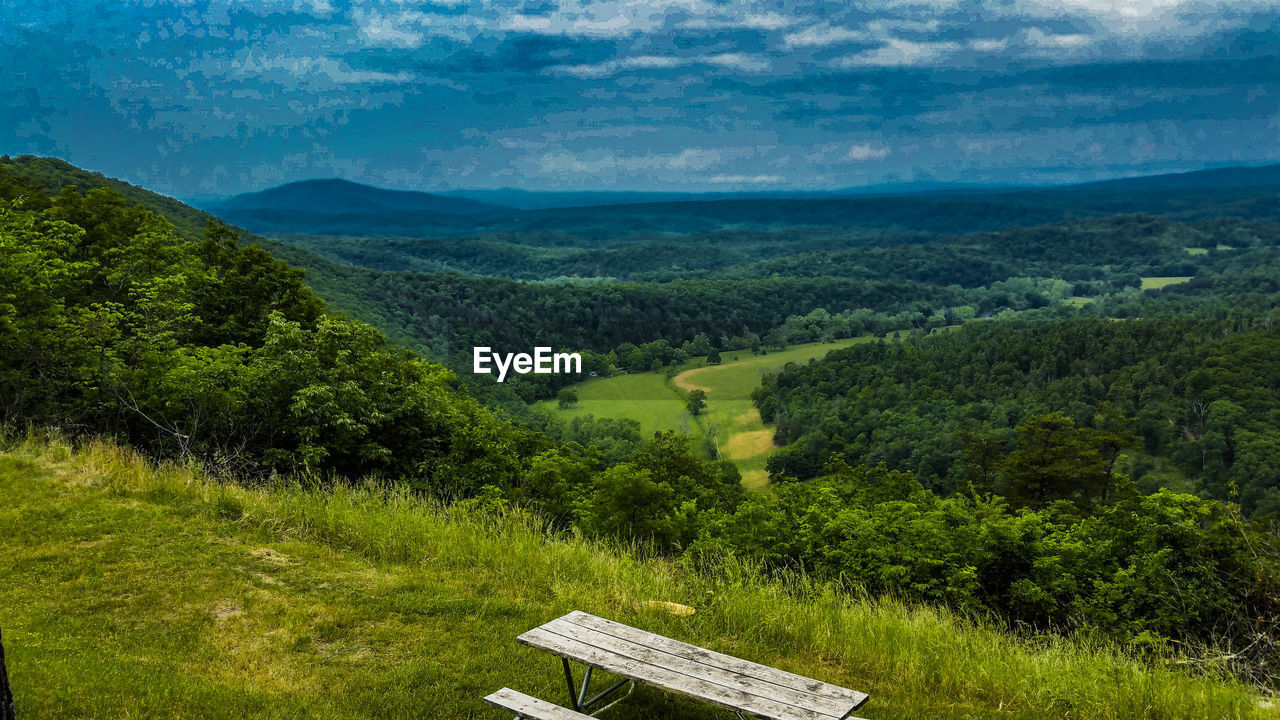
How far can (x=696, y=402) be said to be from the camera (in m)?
124

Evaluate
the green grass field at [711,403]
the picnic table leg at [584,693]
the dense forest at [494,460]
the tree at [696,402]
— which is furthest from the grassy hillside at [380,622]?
the tree at [696,402]

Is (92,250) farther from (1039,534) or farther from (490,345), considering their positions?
(490,345)

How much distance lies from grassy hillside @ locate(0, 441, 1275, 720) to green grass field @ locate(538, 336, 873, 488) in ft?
268

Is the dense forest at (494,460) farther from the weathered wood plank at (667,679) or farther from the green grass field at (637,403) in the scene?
the green grass field at (637,403)

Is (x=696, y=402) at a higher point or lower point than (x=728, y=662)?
lower

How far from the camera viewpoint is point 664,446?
32938mm

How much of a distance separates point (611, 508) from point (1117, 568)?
1104cm

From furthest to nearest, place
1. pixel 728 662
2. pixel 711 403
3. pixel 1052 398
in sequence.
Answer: pixel 711 403 < pixel 1052 398 < pixel 728 662

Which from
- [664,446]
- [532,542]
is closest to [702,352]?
[664,446]

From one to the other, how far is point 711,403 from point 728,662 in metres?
122

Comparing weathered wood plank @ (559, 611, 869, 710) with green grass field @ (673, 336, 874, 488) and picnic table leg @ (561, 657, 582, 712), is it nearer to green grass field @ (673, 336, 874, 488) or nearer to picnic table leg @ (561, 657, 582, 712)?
picnic table leg @ (561, 657, 582, 712)

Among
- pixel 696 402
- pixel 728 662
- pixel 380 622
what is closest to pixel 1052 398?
pixel 696 402

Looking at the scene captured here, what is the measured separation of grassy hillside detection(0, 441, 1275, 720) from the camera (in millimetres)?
6281

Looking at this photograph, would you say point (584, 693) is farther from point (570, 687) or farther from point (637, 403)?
point (637, 403)
